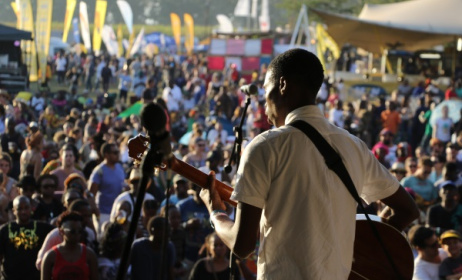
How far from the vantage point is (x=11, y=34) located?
70.1 feet

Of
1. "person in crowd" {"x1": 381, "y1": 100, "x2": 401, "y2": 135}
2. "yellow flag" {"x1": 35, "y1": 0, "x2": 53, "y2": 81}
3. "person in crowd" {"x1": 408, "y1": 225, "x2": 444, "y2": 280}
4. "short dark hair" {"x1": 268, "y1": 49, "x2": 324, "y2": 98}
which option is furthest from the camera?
"yellow flag" {"x1": 35, "y1": 0, "x2": 53, "y2": 81}

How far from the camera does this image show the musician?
132 inches

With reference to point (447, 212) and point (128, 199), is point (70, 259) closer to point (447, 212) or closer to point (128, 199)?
point (128, 199)

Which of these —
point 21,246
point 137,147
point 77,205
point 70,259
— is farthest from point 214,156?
point 137,147

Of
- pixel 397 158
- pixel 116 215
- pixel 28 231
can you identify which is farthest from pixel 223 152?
pixel 28 231

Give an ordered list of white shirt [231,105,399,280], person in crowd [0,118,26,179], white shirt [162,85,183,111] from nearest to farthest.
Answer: white shirt [231,105,399,280] < person in crowd [0,118,26,179] < white shirt [162,85,183,111]

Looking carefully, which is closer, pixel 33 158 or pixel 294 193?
pixel 294 193

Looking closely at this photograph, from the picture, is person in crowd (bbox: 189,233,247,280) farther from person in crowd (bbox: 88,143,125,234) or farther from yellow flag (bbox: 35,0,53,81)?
yellow flag (bbox: 35,0,53,81)

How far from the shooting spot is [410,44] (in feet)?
104

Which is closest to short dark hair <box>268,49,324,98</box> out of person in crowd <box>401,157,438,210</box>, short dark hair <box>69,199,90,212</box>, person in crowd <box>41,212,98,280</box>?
person in crowd <box>41,212,98,280</box>

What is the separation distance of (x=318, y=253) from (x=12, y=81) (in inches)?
701

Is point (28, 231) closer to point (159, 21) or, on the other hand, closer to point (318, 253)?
point (318, 253)

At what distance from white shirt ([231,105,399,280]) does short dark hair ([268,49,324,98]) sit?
0.10 m

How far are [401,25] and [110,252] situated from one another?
2266 cm
